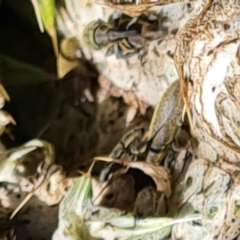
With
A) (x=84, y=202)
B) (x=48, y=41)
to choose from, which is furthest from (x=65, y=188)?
(x=48, y=41)

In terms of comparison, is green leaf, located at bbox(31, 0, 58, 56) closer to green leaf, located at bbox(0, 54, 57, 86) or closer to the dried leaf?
green leaf, located at bbox(0, 54, 57, 86)

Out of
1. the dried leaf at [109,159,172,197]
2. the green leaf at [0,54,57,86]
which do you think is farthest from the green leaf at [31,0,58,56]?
the dried leaf at [109,159,172,197]

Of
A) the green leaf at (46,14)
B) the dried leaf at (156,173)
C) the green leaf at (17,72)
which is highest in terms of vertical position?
the green leaf at (46,14)

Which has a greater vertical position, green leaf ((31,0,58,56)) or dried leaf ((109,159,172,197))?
green leaf ((31,0,58,56))

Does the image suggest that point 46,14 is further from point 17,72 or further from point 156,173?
point 156,173

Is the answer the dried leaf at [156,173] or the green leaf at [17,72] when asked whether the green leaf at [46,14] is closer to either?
the green leaf at [17,72]

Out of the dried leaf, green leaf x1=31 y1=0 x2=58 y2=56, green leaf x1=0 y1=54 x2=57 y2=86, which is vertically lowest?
the dried leaf

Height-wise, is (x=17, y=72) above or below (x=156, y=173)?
above

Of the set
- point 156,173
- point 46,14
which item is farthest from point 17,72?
point 156,173

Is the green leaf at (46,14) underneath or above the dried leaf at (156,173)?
above

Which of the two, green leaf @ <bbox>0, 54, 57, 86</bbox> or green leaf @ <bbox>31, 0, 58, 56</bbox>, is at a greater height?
green leaf @ <bbox>31, 0, 58, 56</bbox>

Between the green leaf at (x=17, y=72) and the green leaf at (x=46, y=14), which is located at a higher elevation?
the green leaf at (x=46, y=14)

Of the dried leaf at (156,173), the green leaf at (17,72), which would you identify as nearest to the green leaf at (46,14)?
the green leaf at (17,72)
